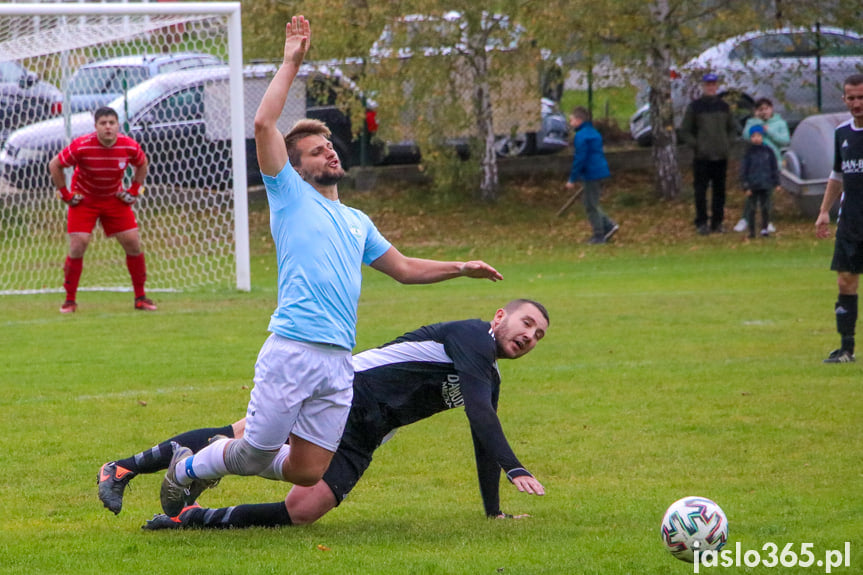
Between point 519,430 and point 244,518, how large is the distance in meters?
2.80

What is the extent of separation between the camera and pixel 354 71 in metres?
22.5

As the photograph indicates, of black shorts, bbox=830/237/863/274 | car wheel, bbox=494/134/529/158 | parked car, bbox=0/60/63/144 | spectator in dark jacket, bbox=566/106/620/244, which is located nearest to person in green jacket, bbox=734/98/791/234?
spectator in dark jacket, bbox=566/106/620/244

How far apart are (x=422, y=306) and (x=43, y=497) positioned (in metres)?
8.29

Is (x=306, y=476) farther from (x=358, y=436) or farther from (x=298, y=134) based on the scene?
(x=298, y=134)

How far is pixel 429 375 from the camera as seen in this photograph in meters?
5.84

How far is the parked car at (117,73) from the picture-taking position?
16.8 meters

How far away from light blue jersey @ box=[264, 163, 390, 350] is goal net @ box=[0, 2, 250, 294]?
33.1 feet

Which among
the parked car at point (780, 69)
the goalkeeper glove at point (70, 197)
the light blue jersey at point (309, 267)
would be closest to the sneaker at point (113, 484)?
the light blue jersey at point (309, 267)

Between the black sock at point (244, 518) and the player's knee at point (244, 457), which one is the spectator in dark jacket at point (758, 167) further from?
the player's knee at point (244, 457)

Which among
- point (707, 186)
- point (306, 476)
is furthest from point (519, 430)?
point (707, 186)

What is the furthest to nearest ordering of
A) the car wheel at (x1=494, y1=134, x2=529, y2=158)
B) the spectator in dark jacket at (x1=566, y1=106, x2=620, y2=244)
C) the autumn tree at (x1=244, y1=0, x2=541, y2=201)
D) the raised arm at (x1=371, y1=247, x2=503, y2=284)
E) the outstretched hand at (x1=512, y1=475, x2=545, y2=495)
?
the car wheel at (x1=494, y1=134, x2=529, y2=158) → the autumn tree at (x1=244, y1=0, x2=541, y2=201) → the spectator in dark jacket at (x1=566, y1=106, x2=620, y2=244) → the raised arm at (x1=371, y1=247, x2=503, y2=284) → the outstretched hand at (x1=512, y1=475, x2=545, y2=495)

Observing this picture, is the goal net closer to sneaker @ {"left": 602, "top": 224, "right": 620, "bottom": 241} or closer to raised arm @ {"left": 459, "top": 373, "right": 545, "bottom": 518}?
sneaker @ {"left": 602, "top": 224, "right": 620, "bottom": 241}

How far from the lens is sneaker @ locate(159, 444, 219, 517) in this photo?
5359 mm

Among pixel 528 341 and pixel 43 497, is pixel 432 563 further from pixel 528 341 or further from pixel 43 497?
pixel 43 497
